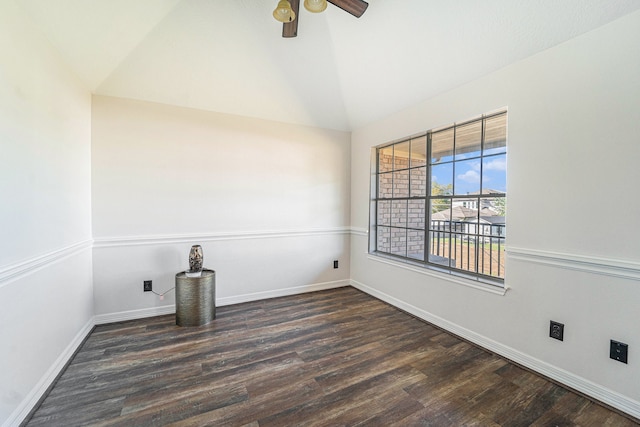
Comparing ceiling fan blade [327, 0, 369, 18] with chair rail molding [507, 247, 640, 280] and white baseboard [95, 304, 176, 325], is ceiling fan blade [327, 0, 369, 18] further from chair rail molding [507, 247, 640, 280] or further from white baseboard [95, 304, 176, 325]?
white baseboard [95, 304, 176, 325]

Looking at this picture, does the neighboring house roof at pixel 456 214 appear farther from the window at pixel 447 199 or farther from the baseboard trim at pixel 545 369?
the baseboard trim at pixel 545 369

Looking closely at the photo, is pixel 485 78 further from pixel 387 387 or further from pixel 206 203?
pixel 206 203

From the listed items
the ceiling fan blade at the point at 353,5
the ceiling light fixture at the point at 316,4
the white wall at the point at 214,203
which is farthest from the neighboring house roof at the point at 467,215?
the ceiling light fixture at the point at 316,4

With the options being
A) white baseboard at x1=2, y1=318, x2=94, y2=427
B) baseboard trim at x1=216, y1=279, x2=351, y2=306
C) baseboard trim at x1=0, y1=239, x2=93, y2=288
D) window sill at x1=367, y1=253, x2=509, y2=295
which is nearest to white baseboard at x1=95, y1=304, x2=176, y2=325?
white baseboard at x1=2, y1=318, x2=94, y2=427

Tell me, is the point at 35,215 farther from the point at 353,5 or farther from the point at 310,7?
the point at 353,5

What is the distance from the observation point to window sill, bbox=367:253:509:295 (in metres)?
2.30

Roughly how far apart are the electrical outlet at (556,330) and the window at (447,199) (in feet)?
1.57

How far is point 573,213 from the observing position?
73.4 inches

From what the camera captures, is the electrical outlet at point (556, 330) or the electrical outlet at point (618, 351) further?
the electrical outlet at point (556, 330)

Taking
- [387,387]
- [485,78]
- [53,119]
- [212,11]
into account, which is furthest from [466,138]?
→ [53,119]

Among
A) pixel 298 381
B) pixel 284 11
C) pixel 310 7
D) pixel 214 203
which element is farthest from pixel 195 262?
pixel 310 7

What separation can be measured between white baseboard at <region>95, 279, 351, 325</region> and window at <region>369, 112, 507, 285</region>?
88cm

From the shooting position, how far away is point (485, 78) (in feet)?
7.72

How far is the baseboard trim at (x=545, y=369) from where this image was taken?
1.66m
